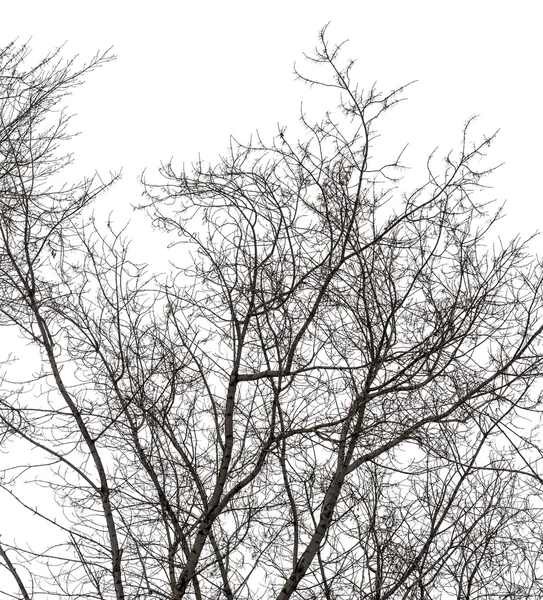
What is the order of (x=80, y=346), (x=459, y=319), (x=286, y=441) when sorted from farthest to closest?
(x=80, y=346) < (x=286, y=441) < (x=459, y=319)

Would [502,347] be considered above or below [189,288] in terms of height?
below

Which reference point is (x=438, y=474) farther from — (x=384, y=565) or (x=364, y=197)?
(x=364, y=197)

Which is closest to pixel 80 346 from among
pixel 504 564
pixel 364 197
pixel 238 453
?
pixel 238 453

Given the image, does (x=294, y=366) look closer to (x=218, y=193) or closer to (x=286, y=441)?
(x=286, y=441)

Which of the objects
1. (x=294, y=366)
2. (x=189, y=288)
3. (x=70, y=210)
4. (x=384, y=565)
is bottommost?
(x=384, y=565)

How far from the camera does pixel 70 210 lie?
21.4 ft

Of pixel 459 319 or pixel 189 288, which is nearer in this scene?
pixel 459 319

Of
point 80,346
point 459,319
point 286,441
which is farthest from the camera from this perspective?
point 80,346

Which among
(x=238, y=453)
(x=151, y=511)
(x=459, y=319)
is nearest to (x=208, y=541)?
(x=151, y=511)

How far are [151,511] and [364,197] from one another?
2.92 m

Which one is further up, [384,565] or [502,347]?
[502,347]

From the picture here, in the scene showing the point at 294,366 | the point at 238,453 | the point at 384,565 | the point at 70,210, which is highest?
the point at 70,210

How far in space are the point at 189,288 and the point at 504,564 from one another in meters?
3.42

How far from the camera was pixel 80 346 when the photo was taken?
21.4ft
